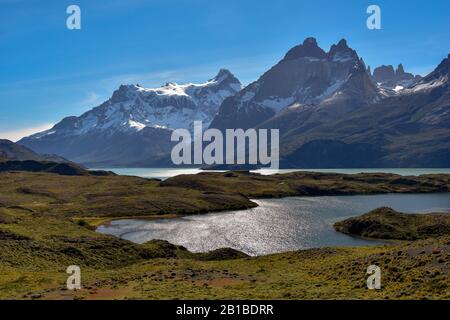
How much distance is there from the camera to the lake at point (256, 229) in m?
110

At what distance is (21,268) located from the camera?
220 feet

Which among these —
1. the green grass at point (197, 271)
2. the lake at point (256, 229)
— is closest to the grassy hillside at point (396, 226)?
the lake at point (256, 229)

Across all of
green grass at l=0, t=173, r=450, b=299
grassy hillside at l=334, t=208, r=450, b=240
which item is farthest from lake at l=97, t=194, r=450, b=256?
green grass at l=0, t=173, r=450, b=299

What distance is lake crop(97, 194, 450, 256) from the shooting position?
11048cm

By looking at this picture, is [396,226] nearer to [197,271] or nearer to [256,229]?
[256,229]

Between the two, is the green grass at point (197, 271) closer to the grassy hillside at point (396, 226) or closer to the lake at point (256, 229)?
the lake at point (256, 229)

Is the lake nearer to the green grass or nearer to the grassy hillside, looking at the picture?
the grassy hillside

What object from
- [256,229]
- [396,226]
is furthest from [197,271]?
[396,226]

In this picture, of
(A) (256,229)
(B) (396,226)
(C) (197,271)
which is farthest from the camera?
(A) (256,229)

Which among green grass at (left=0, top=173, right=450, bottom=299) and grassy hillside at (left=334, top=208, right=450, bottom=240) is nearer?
green grass at (left=0, top=173, right=450, bottom=299)

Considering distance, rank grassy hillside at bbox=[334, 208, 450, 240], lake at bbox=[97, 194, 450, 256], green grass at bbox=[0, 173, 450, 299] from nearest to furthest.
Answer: green grass at bbox=[0, 173, 450, 299], lake at bbox=[97, 194, 450, 256], grassy hillside at bbox=[334, 208, 450, 240]

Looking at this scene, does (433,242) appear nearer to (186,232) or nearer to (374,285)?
(374,285)

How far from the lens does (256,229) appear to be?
442 ft
